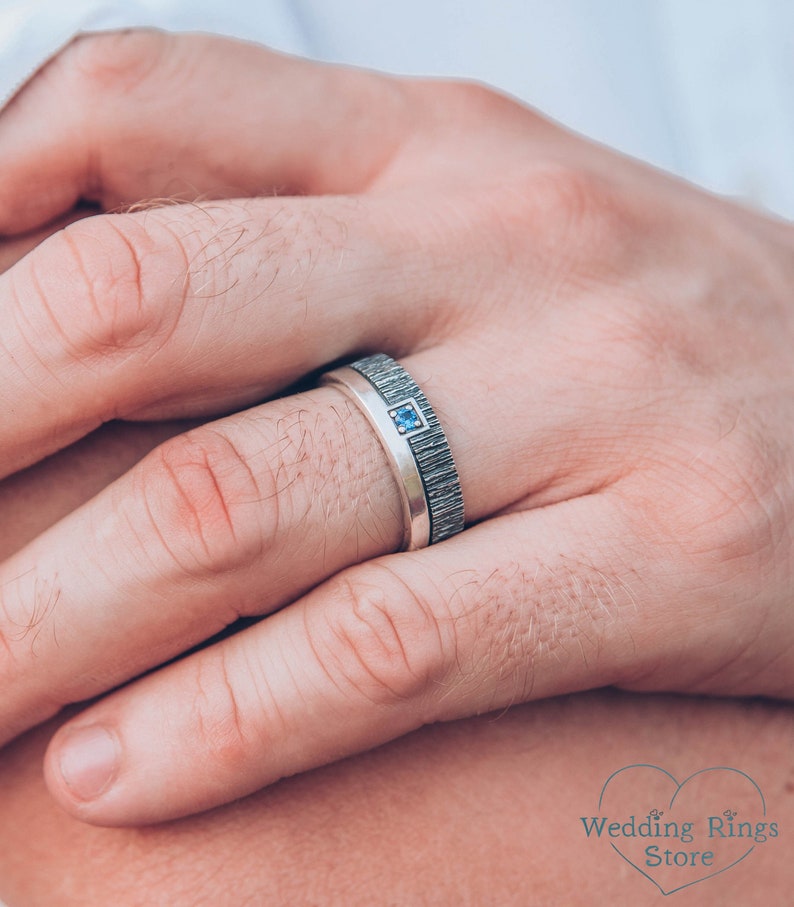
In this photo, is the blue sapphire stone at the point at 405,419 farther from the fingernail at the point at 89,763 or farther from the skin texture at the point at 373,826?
the fingernail at the point at 89,763

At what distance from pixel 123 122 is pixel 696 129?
1.14 m

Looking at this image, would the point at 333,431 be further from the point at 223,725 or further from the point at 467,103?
the point at 467,103

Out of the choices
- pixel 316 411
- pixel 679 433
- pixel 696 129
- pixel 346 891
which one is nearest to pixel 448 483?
pixel 316 411

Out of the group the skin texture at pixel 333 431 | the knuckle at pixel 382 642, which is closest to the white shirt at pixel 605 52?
the skin texture at pixel 333 431

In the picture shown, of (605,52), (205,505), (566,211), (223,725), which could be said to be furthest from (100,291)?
(605,52)

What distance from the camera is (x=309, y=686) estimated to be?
0.68 metres

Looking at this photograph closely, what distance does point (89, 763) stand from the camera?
688 millimetres

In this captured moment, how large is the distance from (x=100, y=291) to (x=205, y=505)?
183 mm

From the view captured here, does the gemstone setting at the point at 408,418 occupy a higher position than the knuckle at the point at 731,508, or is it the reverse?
the gemstone setting at the point at 408,418

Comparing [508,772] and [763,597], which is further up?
[763,597]

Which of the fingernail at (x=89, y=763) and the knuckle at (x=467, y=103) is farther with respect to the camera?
the knuckle at (x=467, y=103)

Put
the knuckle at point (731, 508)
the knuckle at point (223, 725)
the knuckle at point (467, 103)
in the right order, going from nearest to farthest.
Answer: the knuckle at point (223, 725), the knuckle at point (731, 508), the knuckle at point (467, 103)

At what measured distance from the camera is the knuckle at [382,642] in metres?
0.69

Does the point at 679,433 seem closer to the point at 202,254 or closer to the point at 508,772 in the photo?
the point at 508,772
